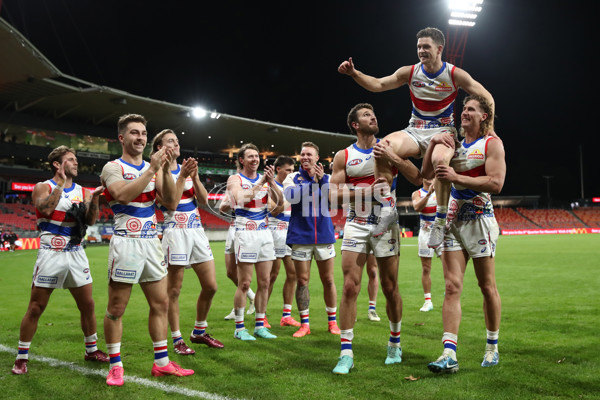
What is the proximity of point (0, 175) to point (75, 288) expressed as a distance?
44844mm

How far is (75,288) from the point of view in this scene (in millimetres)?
5281

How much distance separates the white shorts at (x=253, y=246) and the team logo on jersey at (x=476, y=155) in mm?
3301

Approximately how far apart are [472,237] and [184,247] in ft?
11.5

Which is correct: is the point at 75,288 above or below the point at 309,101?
below

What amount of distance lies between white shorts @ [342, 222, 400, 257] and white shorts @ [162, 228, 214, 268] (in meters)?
1.99

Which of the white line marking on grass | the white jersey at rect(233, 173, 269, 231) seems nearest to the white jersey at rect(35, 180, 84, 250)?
the white line marking on grass

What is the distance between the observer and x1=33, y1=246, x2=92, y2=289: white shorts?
510cm

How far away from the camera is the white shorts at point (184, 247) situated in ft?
19.6

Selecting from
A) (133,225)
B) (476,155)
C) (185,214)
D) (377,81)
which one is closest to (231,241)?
(185,214)

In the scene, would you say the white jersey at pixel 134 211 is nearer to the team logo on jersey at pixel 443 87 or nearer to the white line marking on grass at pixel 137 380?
the white line marking on grass at pixel 137 380

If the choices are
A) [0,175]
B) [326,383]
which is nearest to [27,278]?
[326,383]

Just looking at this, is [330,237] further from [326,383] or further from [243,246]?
[326,383]

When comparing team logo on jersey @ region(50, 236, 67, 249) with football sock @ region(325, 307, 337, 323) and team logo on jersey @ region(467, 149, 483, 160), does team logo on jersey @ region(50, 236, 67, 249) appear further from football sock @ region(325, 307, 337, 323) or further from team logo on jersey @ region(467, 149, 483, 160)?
team logo on jersey @ region(467, 149, 483, 160)

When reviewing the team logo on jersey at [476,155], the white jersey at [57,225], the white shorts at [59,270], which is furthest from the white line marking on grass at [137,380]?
the team logo on jersey at [476,155]
